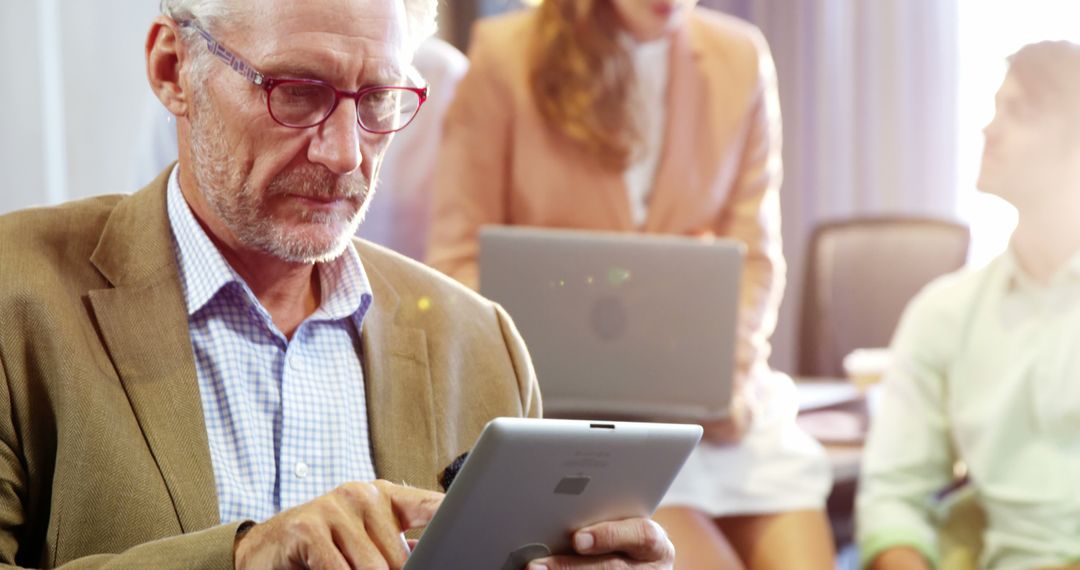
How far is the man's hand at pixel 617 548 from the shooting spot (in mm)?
1034

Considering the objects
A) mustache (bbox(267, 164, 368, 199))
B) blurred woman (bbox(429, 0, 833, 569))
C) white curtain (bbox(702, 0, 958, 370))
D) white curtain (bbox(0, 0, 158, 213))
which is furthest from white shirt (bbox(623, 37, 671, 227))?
white curtain (bbox(702, 0, 958, 370))

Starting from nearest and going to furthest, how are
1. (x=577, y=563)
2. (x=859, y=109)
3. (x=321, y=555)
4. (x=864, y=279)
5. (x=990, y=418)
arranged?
(x=321, y=555)
(x=577, y=563)
(x=990, y=418)
(x=864, y=279)
(x=859, y=109)

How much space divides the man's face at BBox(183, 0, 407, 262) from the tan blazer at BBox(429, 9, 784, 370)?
0.62 meters

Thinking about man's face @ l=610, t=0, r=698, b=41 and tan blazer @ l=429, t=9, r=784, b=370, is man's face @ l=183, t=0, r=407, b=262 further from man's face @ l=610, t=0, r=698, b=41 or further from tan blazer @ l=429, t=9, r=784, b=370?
man's face @ l=610, t=0, r=698, b=41

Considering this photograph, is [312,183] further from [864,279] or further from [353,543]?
[864,279]

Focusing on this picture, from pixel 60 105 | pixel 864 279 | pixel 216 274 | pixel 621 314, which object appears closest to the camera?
pixel 216 274

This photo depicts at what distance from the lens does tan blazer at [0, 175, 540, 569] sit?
1.04 m

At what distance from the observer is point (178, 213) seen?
1.18m

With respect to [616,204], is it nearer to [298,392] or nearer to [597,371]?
[597,371]

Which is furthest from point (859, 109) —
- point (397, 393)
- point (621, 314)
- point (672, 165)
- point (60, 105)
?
point (397, 393)

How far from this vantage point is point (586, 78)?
2111 millimetres

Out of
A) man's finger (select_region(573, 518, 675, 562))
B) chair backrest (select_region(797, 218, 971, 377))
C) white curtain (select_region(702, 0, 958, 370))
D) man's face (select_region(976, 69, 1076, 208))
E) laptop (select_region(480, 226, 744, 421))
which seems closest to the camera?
man's finger (select_region(573, 518, 675, 562))

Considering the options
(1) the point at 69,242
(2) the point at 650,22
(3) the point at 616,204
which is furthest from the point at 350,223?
(2) the point at 650,22

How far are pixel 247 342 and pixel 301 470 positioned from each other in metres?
0.12
